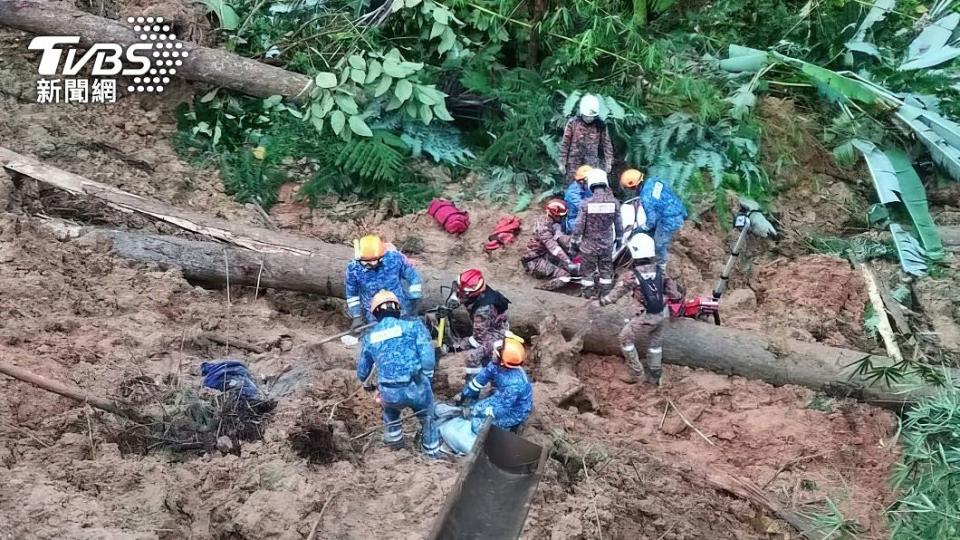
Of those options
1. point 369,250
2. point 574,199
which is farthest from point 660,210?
point 369,250

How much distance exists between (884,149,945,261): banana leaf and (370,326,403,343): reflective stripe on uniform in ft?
19.3

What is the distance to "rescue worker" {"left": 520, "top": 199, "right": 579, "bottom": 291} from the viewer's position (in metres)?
7.51

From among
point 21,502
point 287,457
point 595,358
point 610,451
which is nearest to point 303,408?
point 287,457

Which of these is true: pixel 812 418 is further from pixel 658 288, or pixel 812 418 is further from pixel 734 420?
pixel 658 288

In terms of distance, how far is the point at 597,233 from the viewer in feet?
23.6

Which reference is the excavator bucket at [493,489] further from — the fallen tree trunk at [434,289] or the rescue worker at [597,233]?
the rescue worker at [597,233]

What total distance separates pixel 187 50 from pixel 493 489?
693 cm

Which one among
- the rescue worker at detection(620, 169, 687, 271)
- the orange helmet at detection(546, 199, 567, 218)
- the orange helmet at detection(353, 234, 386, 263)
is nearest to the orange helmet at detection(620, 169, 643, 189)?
the rescue worker at detection(620, 169, 687, 271)

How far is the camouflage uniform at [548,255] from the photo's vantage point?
296 inches

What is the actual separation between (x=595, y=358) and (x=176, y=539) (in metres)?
3.76

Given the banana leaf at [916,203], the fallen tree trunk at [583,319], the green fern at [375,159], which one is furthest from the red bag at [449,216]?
the banana leaf at [916,203]

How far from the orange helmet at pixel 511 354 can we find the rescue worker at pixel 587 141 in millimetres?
3477

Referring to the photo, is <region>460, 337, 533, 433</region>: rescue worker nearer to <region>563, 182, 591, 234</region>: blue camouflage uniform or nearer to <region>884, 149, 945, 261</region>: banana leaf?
<region>563, 182, 591, 234</region>: blue camouflage uniform

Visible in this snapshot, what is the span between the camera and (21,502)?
14.8ft
